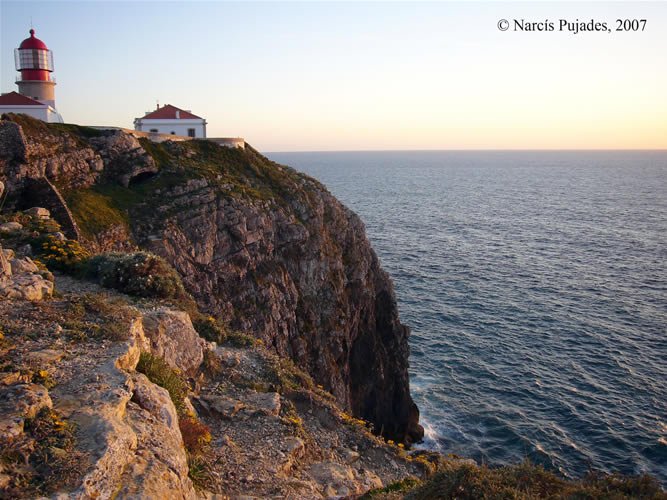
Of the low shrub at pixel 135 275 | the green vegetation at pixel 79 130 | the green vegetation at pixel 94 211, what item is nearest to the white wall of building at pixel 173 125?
the green vegetation at pixel 79 130

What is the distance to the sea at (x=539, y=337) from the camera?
3500 centimetres

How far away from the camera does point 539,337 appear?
4725 cm

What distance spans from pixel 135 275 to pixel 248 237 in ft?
54.5

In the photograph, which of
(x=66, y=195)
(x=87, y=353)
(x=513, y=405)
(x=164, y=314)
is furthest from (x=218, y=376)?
(x=513, y=405)

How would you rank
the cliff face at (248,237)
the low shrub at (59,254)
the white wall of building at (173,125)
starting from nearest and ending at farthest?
the low shrub at (59,254) < the cliff face at (248,237) < the white wall of building at (173,125)

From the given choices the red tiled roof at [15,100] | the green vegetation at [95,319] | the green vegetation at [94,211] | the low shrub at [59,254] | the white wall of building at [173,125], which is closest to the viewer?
the green vegetation at [95,319]

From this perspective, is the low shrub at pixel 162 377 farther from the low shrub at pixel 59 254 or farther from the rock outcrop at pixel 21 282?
the low shrub at pixel 59 254

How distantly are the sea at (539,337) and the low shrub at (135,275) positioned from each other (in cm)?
1582

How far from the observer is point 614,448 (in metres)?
33.3

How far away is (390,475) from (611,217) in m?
104

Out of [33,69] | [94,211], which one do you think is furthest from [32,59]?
[94,211]

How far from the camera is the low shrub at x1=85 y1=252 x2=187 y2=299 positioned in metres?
19.7

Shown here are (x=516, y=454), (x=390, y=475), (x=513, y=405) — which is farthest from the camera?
(x=513, y=405)

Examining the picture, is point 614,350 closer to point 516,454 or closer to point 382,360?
point 516,454
